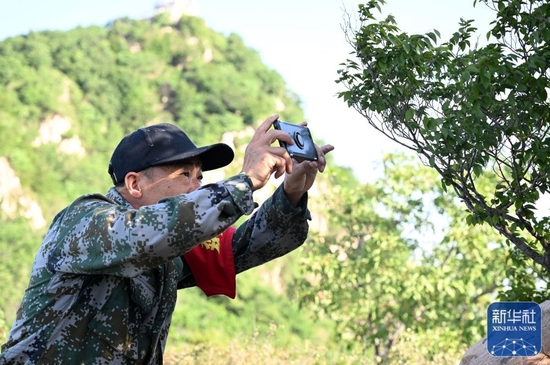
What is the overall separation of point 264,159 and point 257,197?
51.0 m

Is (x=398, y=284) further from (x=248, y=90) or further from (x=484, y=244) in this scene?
(x=248, y=90)

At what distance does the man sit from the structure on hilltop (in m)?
107

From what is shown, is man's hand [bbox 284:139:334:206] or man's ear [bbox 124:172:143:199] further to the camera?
man's hand [bbox 284:139:334:206]

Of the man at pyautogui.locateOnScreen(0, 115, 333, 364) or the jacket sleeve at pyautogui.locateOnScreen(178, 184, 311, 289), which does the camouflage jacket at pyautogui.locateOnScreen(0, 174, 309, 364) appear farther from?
the jacket sleeve at pyautogui.locateOnScreen(178, 184, 311, 289)

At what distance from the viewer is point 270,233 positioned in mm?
3270

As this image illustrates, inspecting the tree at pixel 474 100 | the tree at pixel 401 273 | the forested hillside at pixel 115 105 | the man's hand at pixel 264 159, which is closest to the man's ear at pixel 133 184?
the man's hand at pixel 264 159

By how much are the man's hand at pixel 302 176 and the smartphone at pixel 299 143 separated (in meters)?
0.07

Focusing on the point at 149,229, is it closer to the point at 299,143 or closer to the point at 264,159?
the point at 264,159

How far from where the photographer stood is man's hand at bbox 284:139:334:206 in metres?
3.02

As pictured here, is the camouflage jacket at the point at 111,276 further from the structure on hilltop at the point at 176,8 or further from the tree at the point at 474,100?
the structure on hilltop at the point at 176,8

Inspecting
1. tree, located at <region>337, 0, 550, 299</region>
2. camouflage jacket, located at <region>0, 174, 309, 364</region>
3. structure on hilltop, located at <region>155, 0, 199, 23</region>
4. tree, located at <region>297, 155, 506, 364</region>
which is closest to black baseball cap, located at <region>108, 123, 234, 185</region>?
camouflage jacket, located at <region>0, 174, 309, 364</region>

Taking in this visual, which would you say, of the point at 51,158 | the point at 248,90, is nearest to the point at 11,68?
the point at 51,158

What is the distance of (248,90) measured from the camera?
94.1 meters

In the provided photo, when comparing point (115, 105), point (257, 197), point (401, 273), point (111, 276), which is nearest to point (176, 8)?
point (115, 105)
